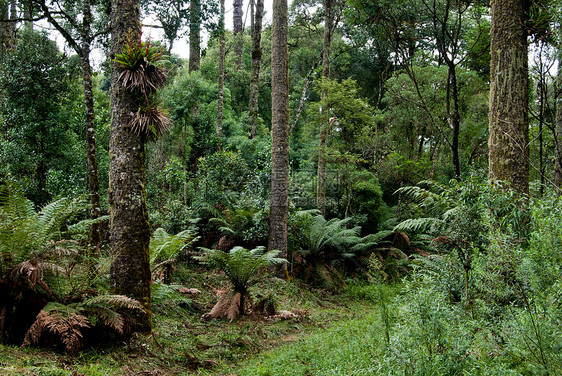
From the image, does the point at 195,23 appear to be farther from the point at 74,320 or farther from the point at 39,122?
the point at 74,320

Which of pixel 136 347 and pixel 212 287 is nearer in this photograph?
pixel 136 347

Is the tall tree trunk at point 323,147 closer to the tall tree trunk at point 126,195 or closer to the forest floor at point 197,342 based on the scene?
the forest floor at point 197,342

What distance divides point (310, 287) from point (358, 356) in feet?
17.8

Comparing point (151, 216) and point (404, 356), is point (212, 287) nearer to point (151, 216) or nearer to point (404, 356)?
point (151, 216)

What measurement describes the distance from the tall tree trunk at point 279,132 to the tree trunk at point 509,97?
14.9 feet

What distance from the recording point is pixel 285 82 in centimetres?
877

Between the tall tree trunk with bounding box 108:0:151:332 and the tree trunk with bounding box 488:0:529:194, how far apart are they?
470cm

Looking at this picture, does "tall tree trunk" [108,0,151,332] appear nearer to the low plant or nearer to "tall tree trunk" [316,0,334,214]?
the low plant

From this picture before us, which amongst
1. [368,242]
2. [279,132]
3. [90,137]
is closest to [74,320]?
[90,137]

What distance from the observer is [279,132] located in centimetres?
870

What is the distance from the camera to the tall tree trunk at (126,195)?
4039 mm

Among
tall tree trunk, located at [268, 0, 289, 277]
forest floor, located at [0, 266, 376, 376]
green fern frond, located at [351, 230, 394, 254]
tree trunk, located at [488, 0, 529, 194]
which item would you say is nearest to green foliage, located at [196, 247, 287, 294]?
forest floor, located at [0, 266, 376, 376]

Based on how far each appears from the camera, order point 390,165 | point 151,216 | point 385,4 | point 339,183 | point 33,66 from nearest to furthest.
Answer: point 385,4 → point 151,216 → point 33,66 → point 339,183 → point 390,165

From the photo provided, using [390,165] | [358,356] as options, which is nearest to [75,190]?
[358,356]
